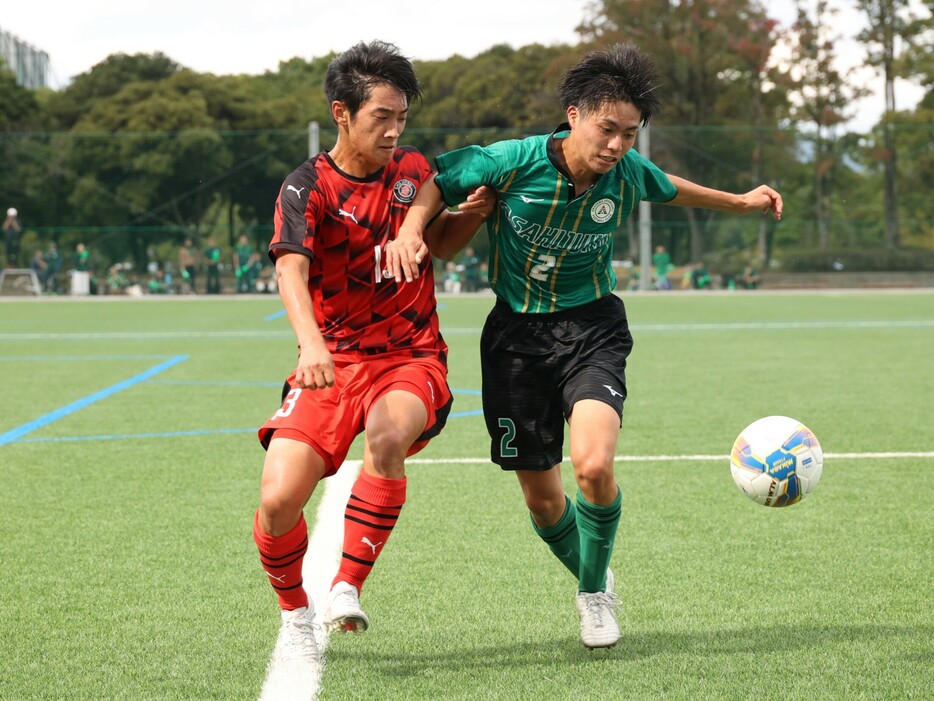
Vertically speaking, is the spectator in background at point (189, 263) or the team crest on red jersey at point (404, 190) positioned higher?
the team crest on red jersey at point (404, 190)

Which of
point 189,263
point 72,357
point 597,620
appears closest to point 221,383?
point 72,357

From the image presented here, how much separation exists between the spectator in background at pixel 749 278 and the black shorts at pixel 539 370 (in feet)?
100

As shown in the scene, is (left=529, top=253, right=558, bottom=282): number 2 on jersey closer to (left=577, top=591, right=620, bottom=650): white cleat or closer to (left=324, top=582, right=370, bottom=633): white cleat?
(left=577, top=591, right=620, bottom=650): white cleat

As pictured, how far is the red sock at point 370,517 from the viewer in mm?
3818

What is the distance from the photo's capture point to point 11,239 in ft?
108

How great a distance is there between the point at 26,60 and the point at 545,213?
85746mm

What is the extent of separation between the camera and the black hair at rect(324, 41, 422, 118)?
3.97 metres

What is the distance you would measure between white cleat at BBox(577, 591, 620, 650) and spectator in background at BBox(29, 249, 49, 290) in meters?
31.5

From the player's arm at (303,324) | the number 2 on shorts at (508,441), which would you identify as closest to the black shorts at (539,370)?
the number 2 on shorts at (508,441)

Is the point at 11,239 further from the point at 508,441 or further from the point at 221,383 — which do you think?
the point at 508,441

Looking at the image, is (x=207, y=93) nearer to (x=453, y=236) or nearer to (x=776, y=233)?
(x=776, y=233)

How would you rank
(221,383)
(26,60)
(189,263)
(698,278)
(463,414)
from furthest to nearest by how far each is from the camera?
(26,60) → (698,278) → (189,263) → (221,383) → (463,414)

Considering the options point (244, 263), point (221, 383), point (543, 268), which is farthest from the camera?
point (244, 263)

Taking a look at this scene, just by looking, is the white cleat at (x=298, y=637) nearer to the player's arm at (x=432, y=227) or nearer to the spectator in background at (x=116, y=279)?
the player's arm at (x=432, y=227)
